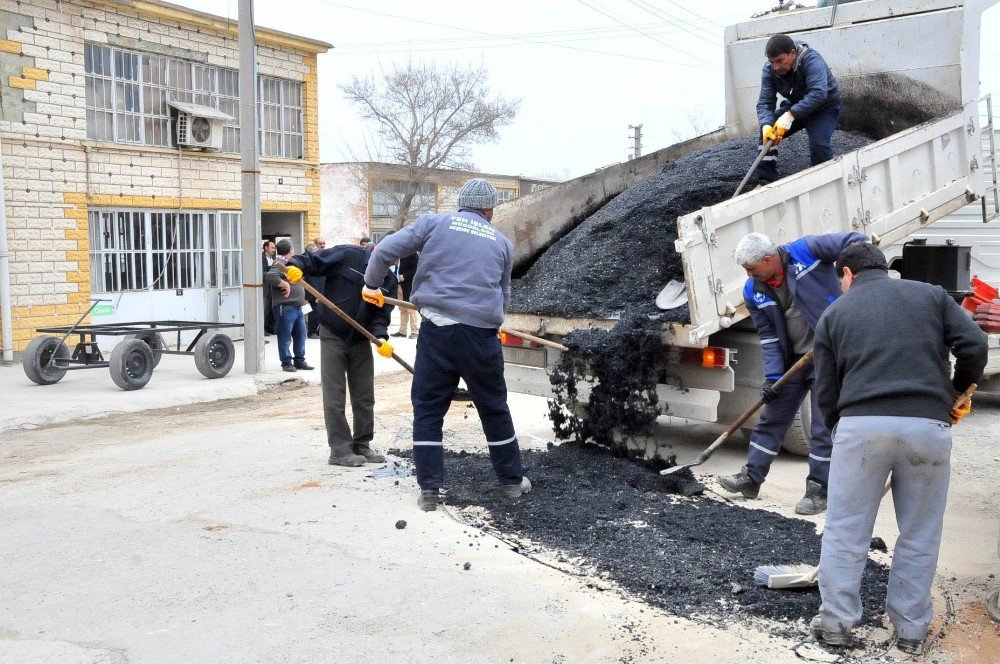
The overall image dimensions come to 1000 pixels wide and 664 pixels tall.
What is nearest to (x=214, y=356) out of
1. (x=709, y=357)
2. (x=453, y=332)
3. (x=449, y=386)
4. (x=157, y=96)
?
(x=157, y=96)

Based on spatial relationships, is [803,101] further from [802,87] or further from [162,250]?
[162,250]

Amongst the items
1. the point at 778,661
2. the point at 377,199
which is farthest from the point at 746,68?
the point at 377,199

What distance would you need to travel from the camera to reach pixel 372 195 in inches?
1371

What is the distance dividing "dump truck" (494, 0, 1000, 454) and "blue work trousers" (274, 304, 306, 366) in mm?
4344

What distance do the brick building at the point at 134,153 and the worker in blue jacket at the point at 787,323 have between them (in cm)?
1019

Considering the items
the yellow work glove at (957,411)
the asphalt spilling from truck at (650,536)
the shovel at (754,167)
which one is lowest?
the asphalt spilling from truck at (650,536)

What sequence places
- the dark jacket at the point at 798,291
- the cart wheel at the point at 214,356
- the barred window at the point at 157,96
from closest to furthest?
the dark jacket at the point at 798,291, the cart wheel at the point at 214,356, the barred window at the point at 157,96

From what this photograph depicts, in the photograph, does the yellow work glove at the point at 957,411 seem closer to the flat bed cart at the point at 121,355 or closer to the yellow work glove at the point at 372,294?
the yellow work glove at the point at 372,294

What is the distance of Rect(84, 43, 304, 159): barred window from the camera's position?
1340cm

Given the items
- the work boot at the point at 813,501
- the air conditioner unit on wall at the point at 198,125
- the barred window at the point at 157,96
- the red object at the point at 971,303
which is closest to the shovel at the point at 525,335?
the work boot at the point at 813,501

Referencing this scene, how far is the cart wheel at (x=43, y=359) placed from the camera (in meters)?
10.1

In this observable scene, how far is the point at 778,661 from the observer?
350 centimetres

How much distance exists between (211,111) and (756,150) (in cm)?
982

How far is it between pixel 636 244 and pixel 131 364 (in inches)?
228
